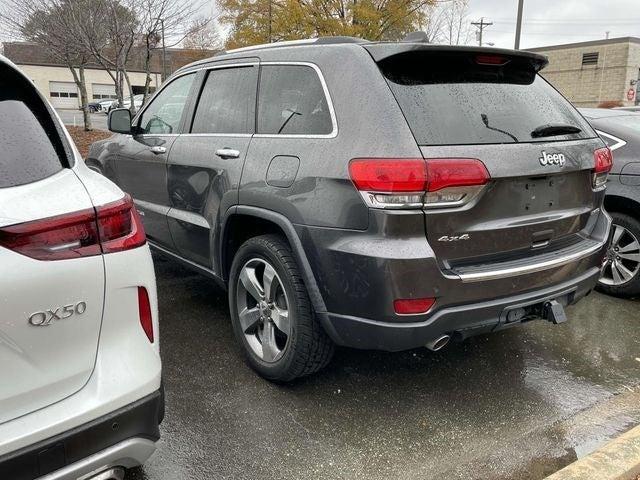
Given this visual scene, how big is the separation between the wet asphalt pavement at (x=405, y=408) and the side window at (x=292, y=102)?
1.45 metres

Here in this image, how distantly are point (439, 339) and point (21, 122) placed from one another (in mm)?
1886

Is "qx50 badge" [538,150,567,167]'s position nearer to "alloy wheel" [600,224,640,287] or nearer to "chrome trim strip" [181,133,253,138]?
"chrome trim strip" [181,133,253,138]

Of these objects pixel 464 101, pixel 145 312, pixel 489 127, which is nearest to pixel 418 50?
pixel 464 101

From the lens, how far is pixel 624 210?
4438 millimetres

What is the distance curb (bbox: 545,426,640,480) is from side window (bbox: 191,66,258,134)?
7.75 ft

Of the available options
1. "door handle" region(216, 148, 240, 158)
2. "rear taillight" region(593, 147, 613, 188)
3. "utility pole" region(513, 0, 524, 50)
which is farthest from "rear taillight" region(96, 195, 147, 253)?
"utility pole" region(513, 0, 524, 50)

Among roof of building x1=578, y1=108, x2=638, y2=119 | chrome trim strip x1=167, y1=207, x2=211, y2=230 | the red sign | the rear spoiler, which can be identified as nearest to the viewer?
the rear spoiler

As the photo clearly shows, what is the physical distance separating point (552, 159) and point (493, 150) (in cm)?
39

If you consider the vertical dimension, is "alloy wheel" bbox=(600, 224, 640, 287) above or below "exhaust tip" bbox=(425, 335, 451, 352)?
below

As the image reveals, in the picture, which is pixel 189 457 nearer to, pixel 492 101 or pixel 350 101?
pixel 350 101

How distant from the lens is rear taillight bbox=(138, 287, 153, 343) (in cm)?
185

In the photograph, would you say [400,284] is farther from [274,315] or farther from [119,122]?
Result: [119,122]

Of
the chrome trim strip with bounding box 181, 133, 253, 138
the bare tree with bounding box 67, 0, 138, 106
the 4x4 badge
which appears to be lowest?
the 4x4 badge

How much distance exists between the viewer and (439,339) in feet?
8.24
